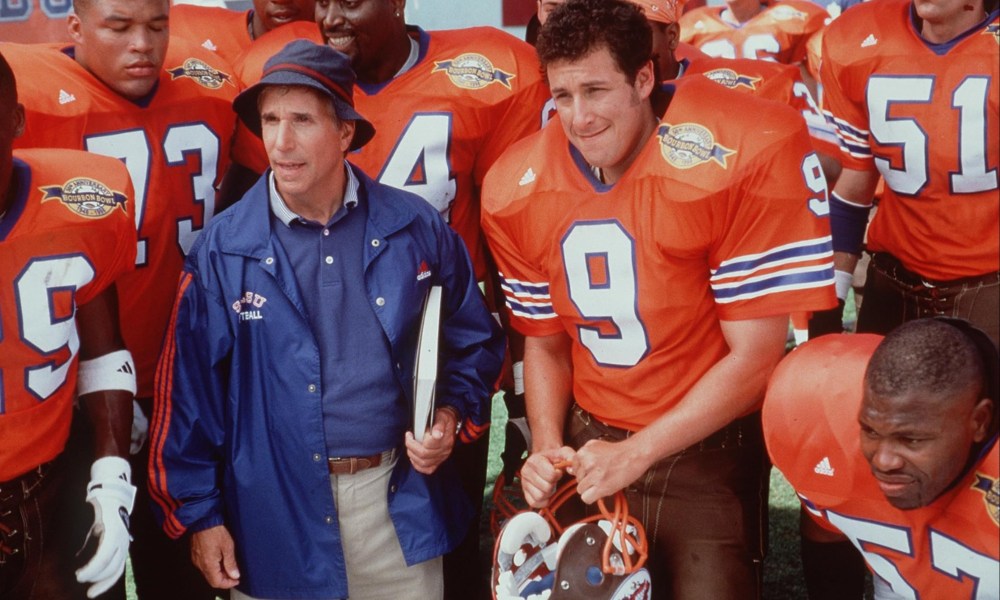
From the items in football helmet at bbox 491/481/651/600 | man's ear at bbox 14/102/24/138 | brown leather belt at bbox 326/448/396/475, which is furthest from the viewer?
brown leather belt at bbox 326/448/396/475

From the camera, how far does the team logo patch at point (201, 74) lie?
355 cm

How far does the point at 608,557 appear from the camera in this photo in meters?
2.74

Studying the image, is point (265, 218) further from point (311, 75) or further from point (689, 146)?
point (689, 146)

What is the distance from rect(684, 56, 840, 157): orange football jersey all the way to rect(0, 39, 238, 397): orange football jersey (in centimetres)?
166

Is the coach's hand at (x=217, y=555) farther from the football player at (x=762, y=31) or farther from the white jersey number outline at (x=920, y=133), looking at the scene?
the football player at (x=762, y=31)

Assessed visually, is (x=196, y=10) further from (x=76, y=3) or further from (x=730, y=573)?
(x=730, y=573)

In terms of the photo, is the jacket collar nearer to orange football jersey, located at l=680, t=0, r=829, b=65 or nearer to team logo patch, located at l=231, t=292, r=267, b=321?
team logo patch, located at l=231, t=292, r=267, b=321

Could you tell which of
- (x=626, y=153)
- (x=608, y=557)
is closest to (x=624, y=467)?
(x=608, y=557)

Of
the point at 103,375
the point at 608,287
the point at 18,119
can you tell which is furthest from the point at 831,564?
the point at 18,119

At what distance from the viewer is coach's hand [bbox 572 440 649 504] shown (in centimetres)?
289

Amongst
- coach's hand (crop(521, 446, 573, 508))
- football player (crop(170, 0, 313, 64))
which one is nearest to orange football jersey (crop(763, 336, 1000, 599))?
coach's hand (crop(521, 446, 573, 508))

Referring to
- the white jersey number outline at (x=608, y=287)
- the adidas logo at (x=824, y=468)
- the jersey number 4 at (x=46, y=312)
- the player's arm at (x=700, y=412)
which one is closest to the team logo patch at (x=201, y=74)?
the jersey number 4 at (x=46, y=312)

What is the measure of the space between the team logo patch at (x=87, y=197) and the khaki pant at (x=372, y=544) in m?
0.85

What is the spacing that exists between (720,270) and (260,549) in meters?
1.30
